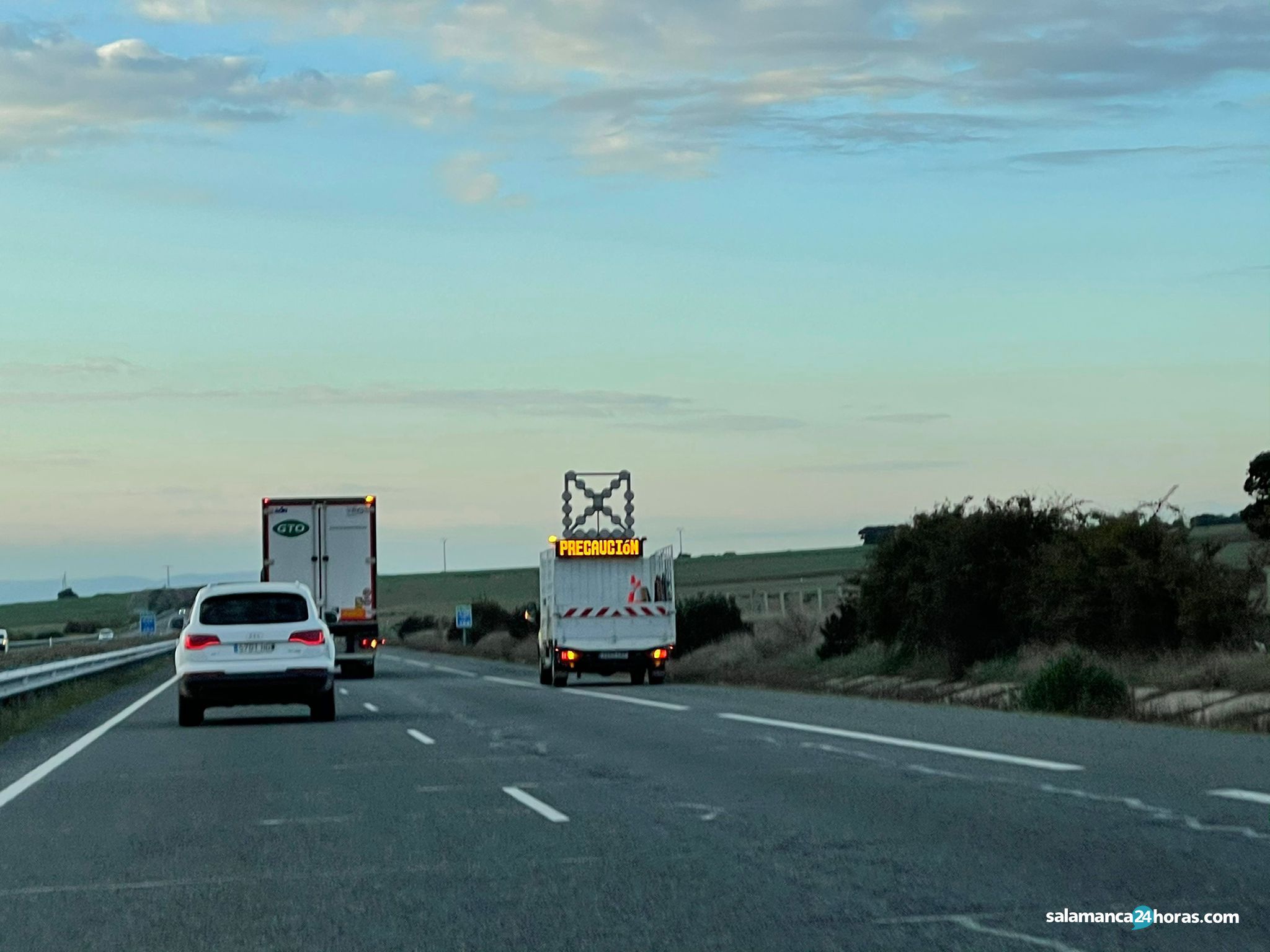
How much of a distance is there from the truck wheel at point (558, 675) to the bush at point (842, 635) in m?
6.45

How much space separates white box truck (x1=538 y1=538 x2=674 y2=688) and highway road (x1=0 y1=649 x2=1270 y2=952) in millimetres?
14646

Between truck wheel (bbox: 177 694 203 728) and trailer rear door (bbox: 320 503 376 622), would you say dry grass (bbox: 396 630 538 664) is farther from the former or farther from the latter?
truck wheel (bbox: 177 694 203 728)

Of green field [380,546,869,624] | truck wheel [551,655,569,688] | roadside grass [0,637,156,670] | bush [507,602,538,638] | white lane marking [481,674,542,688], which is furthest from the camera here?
green field [380,546,869,624]

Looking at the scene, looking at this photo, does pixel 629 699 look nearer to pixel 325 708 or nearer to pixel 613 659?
pixel 325 708

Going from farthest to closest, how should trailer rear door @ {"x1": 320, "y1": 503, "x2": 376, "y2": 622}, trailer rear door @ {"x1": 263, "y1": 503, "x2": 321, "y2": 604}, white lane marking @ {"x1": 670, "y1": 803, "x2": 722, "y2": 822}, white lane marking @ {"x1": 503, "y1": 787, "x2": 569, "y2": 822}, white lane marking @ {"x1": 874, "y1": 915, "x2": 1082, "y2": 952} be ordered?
trailer rear door @ {"x1": 320, "y1": 503, "x2": 376, "y2": 622}
trailer rear door @ {"x1": 263, "y1": 503, "x2": 321, "y2": 604}
white lane marking @ {"x1": 503, "y1": 787, "x2": 569, "y2": 822}
white lane marking @ {"x1": 670, "y1": 803, "x2": 722, "y2": 822}
white lane marking @ {"x1": 874, "y1": 915, "x2": 1082, "y2": 952}

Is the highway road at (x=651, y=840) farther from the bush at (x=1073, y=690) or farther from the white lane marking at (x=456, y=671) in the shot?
the white lane marking at (x=456, y=671)

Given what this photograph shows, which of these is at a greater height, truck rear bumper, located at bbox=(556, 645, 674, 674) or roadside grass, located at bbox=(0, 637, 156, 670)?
truck rear bumper, located at bbox=(556, 645, 674, 674)

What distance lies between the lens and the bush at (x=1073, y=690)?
2089 centimetres

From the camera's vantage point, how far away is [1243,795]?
11742 millimetres

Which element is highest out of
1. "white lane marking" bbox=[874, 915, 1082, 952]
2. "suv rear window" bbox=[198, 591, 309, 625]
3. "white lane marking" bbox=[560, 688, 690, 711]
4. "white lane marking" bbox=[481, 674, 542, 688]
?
"suv rear window" bbox=[198, 591, 309, 625]

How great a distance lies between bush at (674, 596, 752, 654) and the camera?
5088 centimetres

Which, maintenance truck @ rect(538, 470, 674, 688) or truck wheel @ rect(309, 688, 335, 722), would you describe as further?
maintenance truck @ rect(538, 470, 674, 688)

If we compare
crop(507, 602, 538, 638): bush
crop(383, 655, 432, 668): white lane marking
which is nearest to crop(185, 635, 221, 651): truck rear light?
crop(383, 655, 432, 668): white lane marking

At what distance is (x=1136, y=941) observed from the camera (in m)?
7.42
